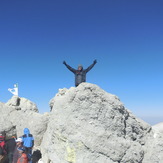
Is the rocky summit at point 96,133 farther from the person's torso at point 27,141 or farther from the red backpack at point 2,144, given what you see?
the red backpack at point 2,144

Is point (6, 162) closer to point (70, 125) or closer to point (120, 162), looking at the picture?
point (70, 125)

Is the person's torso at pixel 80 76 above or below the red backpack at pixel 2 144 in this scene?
above

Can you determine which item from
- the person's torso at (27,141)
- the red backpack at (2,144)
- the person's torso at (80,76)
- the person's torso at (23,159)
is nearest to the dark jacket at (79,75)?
the person's torso at (80,76)

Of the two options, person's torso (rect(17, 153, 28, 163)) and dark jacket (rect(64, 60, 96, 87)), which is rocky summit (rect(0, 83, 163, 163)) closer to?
person's torso (rect(17, 153, 28, 163))

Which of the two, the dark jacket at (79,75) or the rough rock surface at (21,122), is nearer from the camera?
the rough rock surface at (21,122)

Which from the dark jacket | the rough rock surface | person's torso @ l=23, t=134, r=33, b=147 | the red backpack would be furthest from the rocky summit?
the red backpack

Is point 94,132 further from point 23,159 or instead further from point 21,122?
point 21,122

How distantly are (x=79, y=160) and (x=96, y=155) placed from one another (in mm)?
943

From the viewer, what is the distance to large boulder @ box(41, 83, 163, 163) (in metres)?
10.3

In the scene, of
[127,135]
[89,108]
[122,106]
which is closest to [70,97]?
[89,108]

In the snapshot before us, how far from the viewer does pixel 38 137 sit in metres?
13.5

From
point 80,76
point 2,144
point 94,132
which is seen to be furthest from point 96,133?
point 2,144

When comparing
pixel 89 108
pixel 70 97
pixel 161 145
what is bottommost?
pixel 161 145

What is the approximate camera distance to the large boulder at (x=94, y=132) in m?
10.3
